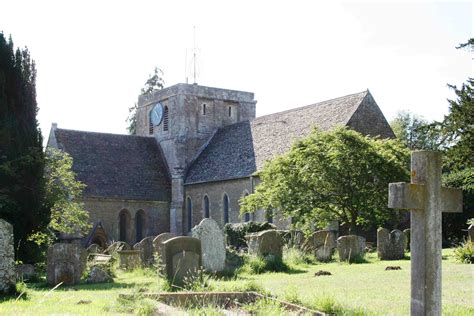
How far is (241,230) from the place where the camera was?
27.8 metres

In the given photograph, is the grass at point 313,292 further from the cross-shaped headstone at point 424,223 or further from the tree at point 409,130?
the tree at point 409,130

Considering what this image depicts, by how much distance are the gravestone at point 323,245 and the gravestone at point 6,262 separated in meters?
11.7

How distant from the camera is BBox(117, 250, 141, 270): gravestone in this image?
72.0 ft

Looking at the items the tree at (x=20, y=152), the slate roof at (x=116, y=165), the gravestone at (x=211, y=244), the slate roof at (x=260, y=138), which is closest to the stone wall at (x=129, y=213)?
the slate roof at (x=116, y=165)

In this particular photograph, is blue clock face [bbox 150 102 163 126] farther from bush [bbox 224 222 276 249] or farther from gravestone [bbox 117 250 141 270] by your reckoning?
gravestone [bbox 117 250 141 270]

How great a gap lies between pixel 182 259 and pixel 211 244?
11.7 ft

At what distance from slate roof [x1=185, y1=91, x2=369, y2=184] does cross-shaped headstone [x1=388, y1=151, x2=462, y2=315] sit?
2503 centimetres

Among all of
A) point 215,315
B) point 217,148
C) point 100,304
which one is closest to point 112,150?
point 217,148

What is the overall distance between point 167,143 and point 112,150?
12.1 feet

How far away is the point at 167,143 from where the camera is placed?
4481 cm

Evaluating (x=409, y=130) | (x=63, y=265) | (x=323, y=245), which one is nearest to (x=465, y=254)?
(x=323, y=245)

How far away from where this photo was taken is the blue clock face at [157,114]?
4600cm

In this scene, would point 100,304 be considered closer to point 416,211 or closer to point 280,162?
point 416,211

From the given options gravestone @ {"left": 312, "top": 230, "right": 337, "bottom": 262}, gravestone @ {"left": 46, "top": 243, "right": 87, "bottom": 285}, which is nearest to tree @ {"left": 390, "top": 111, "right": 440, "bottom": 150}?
gravestone @ {"left": 312, "top": 230, "right": 337, "bottom": 262}
